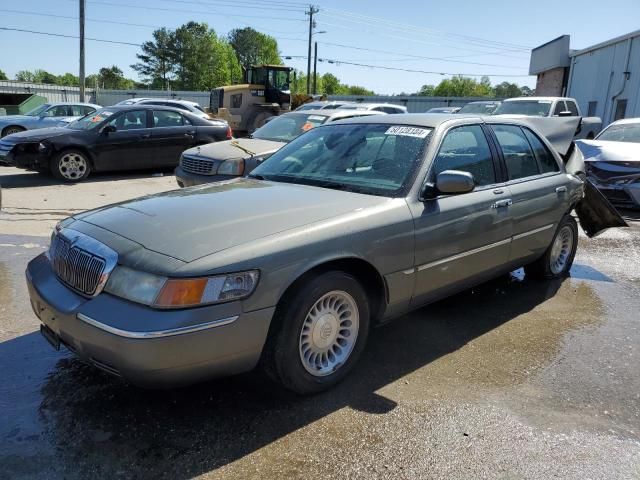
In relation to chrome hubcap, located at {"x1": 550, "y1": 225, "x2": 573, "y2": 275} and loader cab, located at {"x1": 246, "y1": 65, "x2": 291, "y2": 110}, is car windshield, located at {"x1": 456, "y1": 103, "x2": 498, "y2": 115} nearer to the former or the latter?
loader cab, located at {"x1": 246, "y1": 65, "x2": 291, "y2": 110}

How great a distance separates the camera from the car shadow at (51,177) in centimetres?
1049

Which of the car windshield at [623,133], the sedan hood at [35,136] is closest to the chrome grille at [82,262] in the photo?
the sedan hood at [35,136]

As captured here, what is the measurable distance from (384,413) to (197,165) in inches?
238

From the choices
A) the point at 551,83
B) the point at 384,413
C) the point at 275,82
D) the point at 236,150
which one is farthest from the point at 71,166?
the point at 551,83

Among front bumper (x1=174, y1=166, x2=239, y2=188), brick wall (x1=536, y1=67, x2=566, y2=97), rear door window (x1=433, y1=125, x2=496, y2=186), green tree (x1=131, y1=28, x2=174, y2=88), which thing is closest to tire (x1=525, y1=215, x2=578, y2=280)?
rear door window (x1=433, y1=125, x2=496, y2=186)

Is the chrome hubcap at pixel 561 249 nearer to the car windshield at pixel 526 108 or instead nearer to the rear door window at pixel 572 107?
the car windshield at pixel 526 108

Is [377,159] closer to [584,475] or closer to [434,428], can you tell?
[434,428]

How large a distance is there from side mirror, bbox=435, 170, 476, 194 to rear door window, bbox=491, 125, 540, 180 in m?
1.10

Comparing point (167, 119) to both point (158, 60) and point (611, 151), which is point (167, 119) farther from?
point (158, 60)

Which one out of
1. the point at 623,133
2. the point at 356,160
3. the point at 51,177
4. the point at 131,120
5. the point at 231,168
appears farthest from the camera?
the point at 131,120

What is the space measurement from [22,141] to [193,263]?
944 centimetres

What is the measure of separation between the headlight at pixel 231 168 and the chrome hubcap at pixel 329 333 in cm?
504

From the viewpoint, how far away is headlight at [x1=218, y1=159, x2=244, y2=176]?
311 inches

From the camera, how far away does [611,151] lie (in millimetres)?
9430
